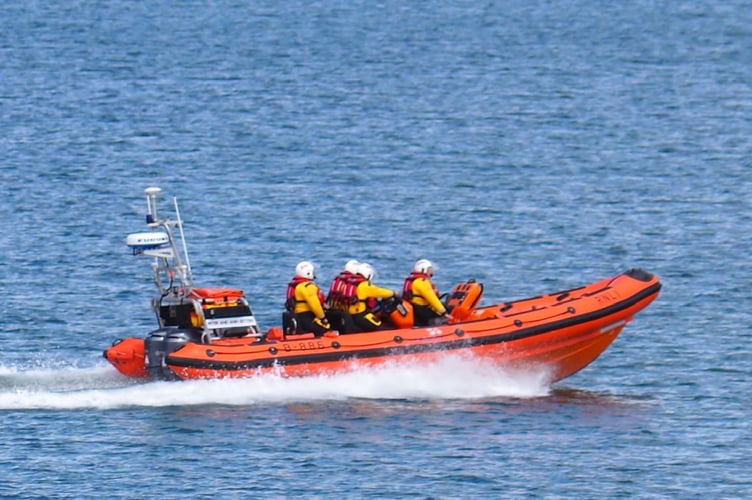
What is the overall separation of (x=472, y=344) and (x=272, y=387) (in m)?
2.68

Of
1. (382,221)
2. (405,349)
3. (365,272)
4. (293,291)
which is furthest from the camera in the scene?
(382,221)

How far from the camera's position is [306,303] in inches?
930

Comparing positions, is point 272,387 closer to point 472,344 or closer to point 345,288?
point 345,288

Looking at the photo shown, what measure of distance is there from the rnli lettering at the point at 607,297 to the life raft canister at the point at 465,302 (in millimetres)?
1593

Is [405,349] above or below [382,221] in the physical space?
below

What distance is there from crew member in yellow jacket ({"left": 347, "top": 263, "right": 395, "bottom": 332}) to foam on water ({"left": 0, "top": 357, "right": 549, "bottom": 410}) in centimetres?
70

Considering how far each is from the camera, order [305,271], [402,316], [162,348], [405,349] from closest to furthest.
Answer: [162,348], [405,349], [305,271], [402,316]

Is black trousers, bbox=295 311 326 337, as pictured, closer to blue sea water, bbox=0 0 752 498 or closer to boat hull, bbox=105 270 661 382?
boat hull, bbox=105 270 661 382

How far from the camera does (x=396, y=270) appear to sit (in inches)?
1288

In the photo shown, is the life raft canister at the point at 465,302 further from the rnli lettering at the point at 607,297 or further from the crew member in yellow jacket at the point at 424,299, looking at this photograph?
the rnli lettering at the point at 607,297

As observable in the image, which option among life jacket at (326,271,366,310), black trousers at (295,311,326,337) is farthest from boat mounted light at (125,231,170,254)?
life jacket at (326,271,366,310)

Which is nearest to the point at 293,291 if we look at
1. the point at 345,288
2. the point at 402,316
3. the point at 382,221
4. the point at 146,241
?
the point at 345,288

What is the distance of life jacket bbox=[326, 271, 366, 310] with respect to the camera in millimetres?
23688

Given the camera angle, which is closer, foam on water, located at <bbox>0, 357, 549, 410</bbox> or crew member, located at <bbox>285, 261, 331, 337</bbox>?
foam on water, located at <bbox>0, 357, 549, 410</bbox>
